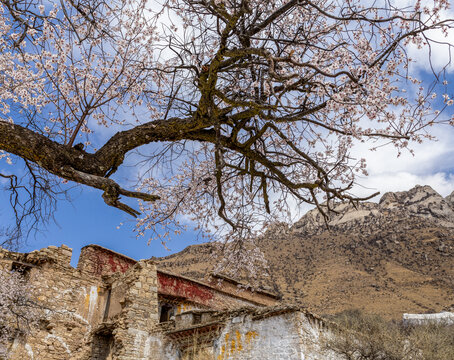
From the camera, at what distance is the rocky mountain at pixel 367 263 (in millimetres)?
45406

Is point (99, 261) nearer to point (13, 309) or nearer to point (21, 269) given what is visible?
point (21, 269)

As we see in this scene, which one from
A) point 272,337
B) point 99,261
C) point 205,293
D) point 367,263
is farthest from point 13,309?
point 367,263

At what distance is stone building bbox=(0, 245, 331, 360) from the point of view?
481 inches

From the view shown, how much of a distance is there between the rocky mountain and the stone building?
60.1ft

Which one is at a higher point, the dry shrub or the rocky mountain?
the rocky mountain

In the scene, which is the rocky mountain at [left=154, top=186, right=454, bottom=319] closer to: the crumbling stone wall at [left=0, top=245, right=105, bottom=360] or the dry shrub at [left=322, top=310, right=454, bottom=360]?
the crumbling stone wall at [left=0, top=245, right=105, bottom=360]

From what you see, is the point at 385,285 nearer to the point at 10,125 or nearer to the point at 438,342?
the point at 438,342

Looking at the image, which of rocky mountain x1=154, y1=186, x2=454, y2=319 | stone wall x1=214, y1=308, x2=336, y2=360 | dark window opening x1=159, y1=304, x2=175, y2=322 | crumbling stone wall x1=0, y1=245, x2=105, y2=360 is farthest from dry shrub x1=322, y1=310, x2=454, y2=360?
rocky mountain x1=154, y1=186, x2=454, y2=319

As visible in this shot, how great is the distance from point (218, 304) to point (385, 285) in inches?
1330

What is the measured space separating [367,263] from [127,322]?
162 feet

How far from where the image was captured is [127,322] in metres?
14.0

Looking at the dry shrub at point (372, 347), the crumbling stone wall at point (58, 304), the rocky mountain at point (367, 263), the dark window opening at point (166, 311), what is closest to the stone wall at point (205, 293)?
the dark window opening at point (166, 311)

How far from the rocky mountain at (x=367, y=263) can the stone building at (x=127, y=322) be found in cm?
1830

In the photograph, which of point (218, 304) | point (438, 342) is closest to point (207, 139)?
point (438, 342)
